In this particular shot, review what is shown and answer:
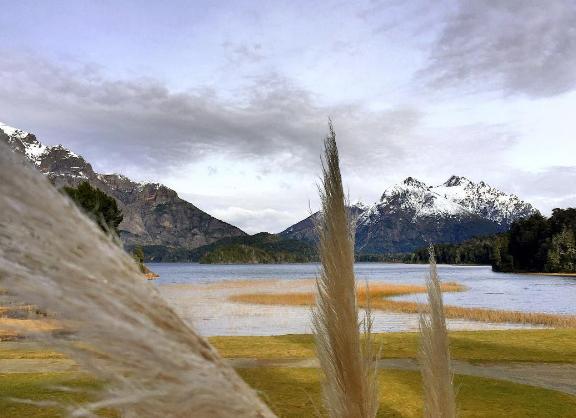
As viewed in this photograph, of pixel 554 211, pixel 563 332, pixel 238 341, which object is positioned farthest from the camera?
pixel 554 211

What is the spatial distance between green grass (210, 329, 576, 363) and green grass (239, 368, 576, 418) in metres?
2.27

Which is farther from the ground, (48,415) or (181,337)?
(181,337)

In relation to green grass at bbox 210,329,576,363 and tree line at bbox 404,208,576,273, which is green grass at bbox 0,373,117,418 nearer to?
green grass at bbox 210,329,576,363

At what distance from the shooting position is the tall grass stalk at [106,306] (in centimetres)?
73

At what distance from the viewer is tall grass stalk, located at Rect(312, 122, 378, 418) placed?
64.6 inches

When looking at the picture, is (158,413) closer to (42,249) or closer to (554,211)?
(42,249)

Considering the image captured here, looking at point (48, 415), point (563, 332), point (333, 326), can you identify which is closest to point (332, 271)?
point (333, 326)

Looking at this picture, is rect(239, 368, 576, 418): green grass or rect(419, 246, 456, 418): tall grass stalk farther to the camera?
rect(239, 368, 576, 418): green grass

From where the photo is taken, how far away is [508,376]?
12.8 meters

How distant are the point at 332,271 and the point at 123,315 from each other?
98 cm

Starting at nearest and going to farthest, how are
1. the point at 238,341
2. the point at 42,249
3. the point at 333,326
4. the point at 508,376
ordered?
the point at 42,249 < the point at 333,326 < the point at 508,376 < the point at 238,341

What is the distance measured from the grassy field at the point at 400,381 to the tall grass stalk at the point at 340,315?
393 centimetres

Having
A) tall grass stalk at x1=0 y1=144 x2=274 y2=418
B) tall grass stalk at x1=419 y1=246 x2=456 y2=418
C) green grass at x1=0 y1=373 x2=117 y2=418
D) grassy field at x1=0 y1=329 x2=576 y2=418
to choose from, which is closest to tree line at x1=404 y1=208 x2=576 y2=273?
grassy field at x1=0 y1=329 x2=576 y2=418

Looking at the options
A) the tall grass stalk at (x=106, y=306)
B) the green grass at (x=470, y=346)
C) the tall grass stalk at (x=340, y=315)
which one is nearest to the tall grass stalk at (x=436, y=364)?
the tall grass stalk at (x=340, y=315)
